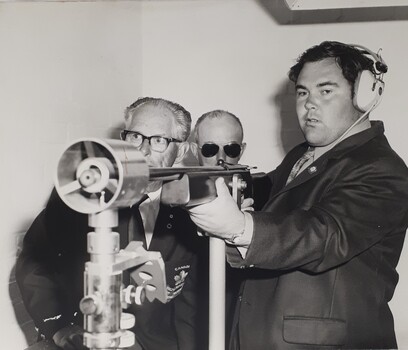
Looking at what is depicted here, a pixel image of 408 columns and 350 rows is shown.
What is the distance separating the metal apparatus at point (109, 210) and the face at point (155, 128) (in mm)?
920

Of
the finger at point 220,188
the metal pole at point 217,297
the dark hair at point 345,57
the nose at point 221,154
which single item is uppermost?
the dark hair at point 345,57

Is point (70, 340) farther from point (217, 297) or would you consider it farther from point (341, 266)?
point (341, 266)

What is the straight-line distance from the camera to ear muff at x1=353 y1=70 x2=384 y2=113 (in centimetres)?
135

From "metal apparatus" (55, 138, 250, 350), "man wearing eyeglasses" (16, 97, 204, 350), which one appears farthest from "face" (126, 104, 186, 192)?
Answer: "metal apparatus" (55, 138, 250, 350)

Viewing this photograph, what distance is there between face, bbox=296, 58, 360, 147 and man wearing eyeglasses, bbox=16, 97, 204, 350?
18.1 inches

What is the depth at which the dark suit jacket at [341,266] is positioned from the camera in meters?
1.05

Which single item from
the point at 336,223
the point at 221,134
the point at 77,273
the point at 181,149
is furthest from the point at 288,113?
the point at 336,223

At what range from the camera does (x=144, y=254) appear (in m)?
0.68

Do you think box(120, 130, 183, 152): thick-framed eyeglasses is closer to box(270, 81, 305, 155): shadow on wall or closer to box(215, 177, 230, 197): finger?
box(215, 177, 230, 197): finger

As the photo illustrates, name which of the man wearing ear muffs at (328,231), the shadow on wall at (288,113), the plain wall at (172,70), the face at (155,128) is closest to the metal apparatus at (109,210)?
the man wearing ear muffs at (328,231)

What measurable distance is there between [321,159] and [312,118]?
16cm

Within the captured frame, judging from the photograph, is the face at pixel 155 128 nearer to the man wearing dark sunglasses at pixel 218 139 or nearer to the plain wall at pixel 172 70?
the man wearing dark sunglasses at pixel 218 139

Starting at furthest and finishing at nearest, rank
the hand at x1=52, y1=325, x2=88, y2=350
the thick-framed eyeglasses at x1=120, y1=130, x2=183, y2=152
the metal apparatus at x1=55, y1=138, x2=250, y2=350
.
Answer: the thick-framed eyeglasses at x1=120, y1=130, x2=183, y2=152
the hand at x1=52, y1=325, x2=88, y2=350
the metal apparatus at x1=55, y1=138, x2=250, y2=350

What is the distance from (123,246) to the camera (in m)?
1.43
